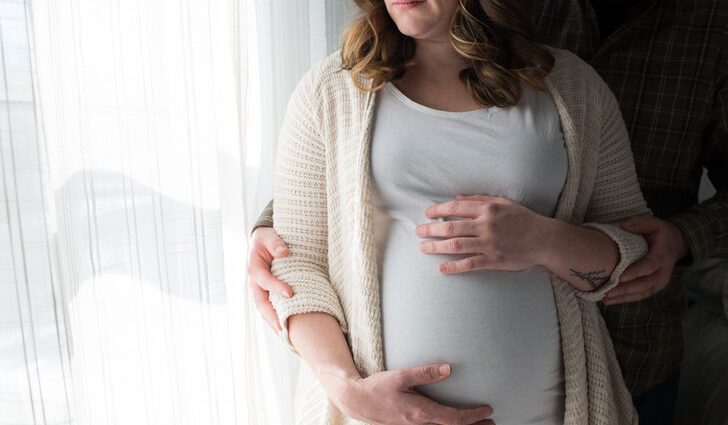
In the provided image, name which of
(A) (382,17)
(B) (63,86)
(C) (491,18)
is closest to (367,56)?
(A) (382,17)

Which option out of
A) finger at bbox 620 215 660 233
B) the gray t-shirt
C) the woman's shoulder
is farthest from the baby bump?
the woman's shoulder

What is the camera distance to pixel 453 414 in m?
0.94

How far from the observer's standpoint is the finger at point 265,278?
103 centimetres

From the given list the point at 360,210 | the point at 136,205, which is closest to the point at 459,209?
→ the point at 360,210

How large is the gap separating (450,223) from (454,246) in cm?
3

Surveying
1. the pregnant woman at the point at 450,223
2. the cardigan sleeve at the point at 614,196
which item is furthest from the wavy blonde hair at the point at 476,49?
the cardigan sleeve at the point at 614,196

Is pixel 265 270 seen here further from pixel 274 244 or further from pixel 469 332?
pixel 469 332

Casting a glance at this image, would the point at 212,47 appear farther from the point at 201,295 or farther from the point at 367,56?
the point at 201,295

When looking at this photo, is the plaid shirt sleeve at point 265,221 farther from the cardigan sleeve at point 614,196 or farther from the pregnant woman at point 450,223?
the cardigan sleeve at point 614,196

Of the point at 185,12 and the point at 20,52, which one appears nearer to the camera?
the point at 20,52

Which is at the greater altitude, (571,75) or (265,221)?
(571,75)

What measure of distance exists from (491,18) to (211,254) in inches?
24.8

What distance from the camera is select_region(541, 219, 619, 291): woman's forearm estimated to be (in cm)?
100

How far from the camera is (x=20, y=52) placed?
0.81 meters
